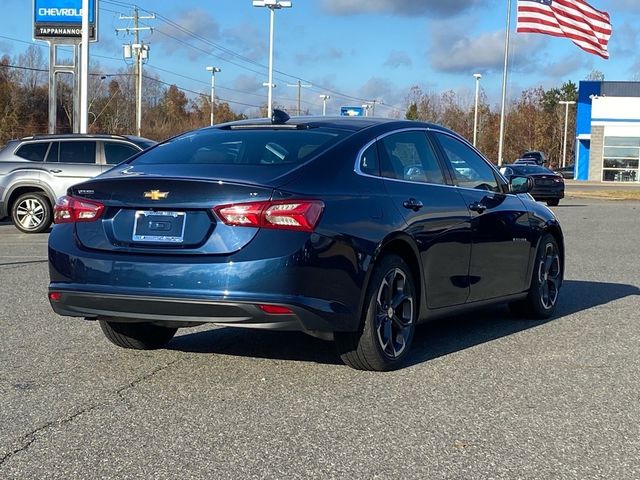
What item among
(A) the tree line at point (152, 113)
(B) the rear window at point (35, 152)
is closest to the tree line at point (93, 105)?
(A) the tree line at point (152, 113)

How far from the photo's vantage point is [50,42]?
2884 centimetres

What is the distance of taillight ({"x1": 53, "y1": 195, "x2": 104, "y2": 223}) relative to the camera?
17.2 feet

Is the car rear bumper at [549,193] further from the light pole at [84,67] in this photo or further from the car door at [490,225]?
the car door at [490,225]

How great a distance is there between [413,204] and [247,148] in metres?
1.14

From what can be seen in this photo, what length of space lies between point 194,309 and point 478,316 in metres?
3.66

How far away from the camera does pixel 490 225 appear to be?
6.79 metres

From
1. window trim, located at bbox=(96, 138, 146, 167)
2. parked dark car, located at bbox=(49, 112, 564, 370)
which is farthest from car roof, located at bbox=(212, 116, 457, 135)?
window trim, located at bbox=(96, 138, 146, 167)

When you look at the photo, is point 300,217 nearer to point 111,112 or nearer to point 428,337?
point 428,337

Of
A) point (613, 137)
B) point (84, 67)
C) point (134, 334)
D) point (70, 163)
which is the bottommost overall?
point (134, 334)

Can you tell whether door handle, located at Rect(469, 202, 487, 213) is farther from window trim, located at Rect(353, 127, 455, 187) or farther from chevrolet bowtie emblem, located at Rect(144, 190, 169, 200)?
chevrolet bowtie emblem, located at Rect(144, 190, 169, 200)

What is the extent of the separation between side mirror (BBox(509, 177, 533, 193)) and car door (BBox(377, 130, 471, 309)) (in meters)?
1.18

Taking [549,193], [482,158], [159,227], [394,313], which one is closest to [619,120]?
[549,193]

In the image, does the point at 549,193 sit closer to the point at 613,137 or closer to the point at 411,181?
the point at 411,181

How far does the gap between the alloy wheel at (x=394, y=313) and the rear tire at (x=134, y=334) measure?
63.1 inches
